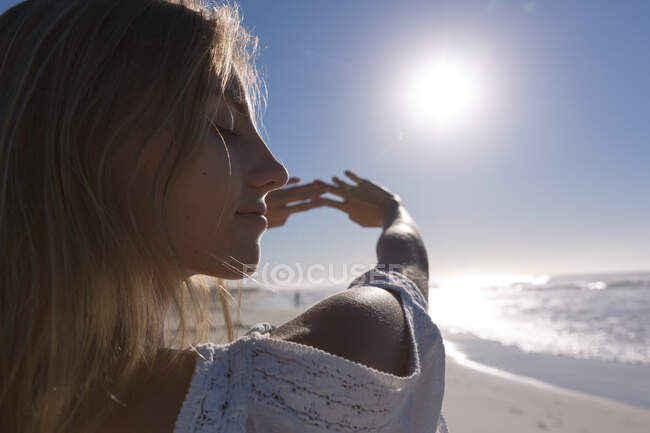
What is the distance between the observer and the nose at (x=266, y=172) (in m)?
0.97

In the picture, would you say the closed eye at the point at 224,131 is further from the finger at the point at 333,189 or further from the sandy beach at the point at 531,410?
the sandy beach at the point at 531,410

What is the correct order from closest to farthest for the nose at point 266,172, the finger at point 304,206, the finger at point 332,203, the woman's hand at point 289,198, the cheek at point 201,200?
the cheek at point 201,200 < the nose at point 266,172 < the woman's hand at point 289,198 < the finger at point 304,206 < the finger at point 332,203

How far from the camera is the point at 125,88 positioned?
2.70ft

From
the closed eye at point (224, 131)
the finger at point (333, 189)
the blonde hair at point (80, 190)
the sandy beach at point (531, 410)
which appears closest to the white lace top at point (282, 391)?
the blonde hair at point (80, 190)

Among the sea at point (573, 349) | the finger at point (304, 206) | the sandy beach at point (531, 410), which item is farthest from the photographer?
the sea at point (573, 349)

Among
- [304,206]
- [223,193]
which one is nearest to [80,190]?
[223,193]

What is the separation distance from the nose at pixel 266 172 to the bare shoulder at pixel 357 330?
38 cm

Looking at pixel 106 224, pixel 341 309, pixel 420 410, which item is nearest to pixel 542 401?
pixel 420 410

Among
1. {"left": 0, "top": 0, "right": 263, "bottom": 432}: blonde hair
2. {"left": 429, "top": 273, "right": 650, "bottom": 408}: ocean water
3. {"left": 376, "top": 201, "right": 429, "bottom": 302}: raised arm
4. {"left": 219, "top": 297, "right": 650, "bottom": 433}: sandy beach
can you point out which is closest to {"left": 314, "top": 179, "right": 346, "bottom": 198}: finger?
{"left": 376, "top": 201, "right": 429, "bottom": 302}: raised arm

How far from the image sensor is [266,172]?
98cm

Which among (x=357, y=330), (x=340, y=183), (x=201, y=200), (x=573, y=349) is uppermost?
(x=340, y=183)

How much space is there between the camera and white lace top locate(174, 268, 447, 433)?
68 centimetres

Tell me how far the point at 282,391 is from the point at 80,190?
632mm

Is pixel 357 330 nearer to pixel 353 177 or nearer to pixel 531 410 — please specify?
pixel 353 177
